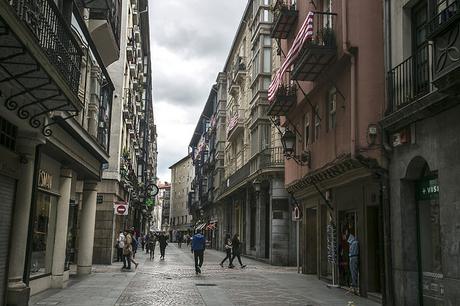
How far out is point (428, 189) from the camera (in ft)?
39.2

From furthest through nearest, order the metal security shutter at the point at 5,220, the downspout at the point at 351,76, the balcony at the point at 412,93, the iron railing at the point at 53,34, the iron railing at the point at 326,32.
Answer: the iron railing at the point at 326,32
the downspout at the point at 351,76
the metal security shutter at the point at 5,220
the balcony at the point at 412,93
the iron railing at the point at 53,34

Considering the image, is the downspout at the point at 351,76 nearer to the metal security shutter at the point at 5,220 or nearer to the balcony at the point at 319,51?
the balcony at the point at 319,51

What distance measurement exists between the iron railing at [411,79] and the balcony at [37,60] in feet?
23.7

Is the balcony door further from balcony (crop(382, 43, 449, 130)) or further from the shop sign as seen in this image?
the shop sign

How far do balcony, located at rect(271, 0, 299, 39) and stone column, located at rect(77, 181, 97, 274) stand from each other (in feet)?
31.9

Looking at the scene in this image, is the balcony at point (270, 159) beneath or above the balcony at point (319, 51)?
beneath

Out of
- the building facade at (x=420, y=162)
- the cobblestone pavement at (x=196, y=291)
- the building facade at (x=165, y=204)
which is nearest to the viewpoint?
the building facade at (x=420, y=162)

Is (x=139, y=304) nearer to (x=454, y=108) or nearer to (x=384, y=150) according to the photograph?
(x=384, y=150)

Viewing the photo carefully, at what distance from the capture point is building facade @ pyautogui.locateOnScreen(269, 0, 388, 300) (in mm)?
13922

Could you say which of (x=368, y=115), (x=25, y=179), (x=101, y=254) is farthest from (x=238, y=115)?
(x=25, y=179)

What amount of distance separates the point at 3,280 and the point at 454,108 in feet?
31.5

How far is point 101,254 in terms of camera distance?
2773cm

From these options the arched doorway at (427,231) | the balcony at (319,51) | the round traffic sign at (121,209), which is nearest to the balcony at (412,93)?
the arched doorway at (427,231)

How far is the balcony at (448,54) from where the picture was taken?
8.61 meters
